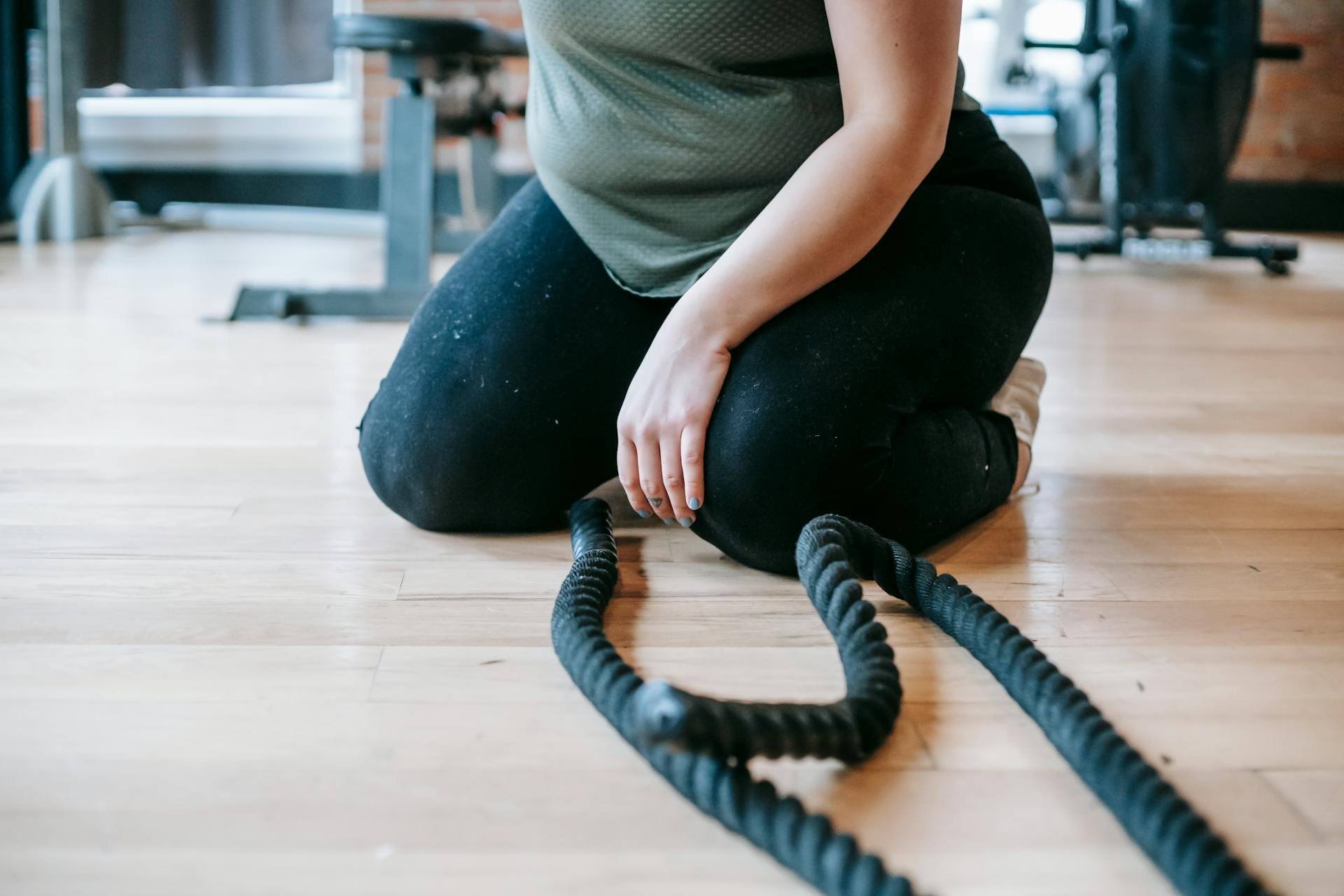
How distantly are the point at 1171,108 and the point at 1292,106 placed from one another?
143cm

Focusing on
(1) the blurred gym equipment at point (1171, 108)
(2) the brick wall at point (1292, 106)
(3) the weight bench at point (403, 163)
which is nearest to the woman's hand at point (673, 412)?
(3) the weight bench at point (403, 163)

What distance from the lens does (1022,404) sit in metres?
1.01

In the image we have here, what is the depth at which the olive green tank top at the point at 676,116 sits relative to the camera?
2.68 feet

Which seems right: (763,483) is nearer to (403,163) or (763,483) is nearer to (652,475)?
(652,475)

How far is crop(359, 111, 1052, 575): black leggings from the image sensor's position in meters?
0.78

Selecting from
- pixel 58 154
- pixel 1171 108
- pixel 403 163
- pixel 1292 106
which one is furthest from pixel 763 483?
pixel 1292 106

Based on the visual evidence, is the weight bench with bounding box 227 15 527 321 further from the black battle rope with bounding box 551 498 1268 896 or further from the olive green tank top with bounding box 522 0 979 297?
the black battle rope with bounding box 551 498 1268 896

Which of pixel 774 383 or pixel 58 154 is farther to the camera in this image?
pixel 58 154

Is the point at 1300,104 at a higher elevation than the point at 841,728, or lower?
higher

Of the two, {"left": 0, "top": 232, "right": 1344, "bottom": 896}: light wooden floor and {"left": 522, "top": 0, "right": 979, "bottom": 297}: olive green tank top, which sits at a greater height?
{"left": 522, "top": 0, "right": 979, "bottom": 297}: olive green tank top

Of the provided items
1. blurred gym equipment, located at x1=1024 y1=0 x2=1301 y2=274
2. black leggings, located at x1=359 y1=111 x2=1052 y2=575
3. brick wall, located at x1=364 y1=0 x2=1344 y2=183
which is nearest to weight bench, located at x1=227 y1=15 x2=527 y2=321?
black leggings, located at x1=359 y1=111 x2=1052 y2=575

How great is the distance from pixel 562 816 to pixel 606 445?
0.43 metres

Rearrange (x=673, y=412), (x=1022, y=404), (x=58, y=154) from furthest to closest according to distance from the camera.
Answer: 1. (x=58, y=154)
2. (x=1022, y=404)
3. (x=673, y=412)

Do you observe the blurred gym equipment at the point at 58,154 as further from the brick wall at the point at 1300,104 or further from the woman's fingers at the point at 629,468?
the brick wall at the point at 1300,104
